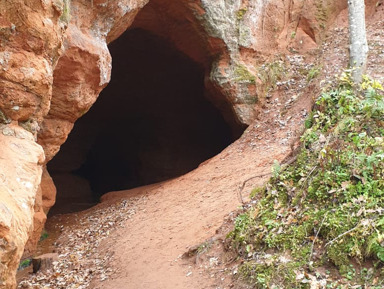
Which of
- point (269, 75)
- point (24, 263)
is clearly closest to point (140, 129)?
point (269, 75)

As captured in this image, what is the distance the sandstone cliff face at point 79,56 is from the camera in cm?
420

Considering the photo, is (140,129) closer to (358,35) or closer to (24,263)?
(24,263)

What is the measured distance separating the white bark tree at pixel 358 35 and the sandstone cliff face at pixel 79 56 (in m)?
3.51

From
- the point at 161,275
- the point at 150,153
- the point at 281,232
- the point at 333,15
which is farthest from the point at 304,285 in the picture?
the point at 150,153

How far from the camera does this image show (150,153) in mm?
17203

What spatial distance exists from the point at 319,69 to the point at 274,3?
278 cm

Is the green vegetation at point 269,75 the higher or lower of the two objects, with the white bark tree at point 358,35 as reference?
lower

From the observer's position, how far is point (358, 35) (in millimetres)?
8469

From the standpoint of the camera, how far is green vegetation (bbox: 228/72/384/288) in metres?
4.38

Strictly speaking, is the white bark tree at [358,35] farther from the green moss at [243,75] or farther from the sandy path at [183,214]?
the green moss at [243,75]

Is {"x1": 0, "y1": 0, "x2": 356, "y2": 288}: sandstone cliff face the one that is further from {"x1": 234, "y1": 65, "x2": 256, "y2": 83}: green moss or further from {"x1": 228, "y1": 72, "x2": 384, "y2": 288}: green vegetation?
{"x1": 228, "y1": 72, "x2": 384, "y2": 288}: green vegetation

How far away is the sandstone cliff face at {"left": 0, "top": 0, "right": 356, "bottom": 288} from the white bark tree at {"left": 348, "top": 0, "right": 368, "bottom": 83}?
351 cm

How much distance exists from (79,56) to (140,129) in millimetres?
9967

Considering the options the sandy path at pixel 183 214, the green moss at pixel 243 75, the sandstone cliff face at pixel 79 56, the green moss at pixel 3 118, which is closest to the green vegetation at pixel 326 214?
the sandy path at pixel 183 214
